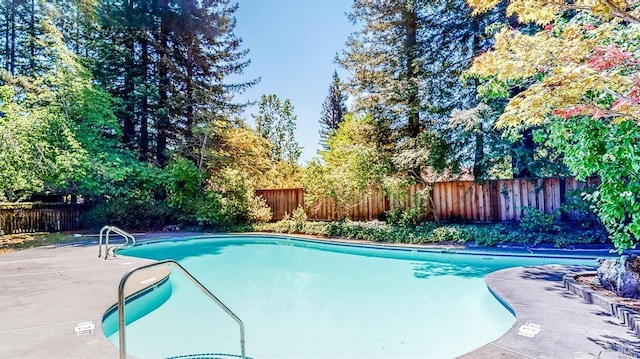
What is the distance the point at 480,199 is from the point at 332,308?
727cm

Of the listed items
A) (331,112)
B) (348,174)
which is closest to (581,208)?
(348,174)

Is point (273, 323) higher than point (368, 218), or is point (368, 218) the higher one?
point (368, 218)

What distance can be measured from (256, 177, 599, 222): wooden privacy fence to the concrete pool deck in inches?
173

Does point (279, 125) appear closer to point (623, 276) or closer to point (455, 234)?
point (455, 234)

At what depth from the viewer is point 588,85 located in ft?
10.2

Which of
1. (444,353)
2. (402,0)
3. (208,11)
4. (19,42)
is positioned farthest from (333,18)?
(19,42)

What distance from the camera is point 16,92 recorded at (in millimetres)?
12828

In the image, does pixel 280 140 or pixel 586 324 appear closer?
pixel 586 324

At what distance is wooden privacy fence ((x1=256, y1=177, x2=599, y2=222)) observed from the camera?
29.8ft

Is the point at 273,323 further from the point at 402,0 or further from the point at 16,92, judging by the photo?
the point at 16,92

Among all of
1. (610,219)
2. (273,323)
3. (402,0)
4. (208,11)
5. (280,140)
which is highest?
(208,11)

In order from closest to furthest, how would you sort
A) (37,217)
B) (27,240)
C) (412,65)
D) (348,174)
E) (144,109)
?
1. (27,240)
2. (348,174)
3. (412,65)
4. (37,217)
5. (144,109)

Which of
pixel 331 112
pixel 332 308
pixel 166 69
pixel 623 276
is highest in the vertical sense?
pixel 331 112

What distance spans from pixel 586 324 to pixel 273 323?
11.4 feet
